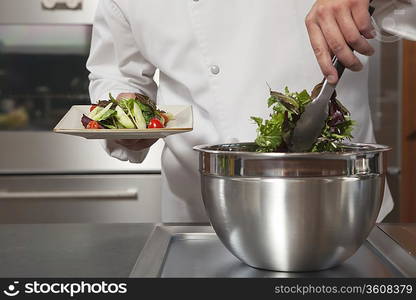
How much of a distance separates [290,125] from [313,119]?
0.09 feet

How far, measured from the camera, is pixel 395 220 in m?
1.93

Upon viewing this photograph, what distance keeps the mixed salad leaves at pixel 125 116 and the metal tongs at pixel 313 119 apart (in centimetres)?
37

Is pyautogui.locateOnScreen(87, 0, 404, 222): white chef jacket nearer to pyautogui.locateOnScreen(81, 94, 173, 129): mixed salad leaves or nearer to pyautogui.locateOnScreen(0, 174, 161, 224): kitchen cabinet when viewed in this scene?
pyautogui.locateOnScreen(81, 94, 173, 129): mixed salad leaves

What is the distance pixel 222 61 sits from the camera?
1245 millimetres

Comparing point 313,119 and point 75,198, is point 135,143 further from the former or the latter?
point 75,198

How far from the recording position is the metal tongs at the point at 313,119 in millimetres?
690

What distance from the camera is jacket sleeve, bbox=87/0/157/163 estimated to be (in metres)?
1.35

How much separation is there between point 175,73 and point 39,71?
737mm

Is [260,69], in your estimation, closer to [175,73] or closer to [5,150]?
[175,73]

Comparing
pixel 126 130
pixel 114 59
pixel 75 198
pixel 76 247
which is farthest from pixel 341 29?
pixel 75 198

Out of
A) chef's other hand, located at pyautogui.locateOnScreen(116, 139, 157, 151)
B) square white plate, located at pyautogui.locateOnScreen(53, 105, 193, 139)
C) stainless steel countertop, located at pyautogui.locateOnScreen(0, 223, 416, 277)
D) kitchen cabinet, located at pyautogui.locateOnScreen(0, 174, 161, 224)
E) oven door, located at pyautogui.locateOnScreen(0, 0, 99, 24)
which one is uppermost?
oven door, located at pyautogui.locateOnScreen(0, 0, 99, 24)

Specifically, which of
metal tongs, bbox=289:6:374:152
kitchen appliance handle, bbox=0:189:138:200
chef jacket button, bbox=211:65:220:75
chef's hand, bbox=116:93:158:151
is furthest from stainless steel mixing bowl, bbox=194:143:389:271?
kitchen appliance handle, bbox=0:189:138:200

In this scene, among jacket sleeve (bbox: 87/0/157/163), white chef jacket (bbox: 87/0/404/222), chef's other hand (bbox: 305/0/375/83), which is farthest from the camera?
jacket sleeve (bbox: 87/0/157/163)

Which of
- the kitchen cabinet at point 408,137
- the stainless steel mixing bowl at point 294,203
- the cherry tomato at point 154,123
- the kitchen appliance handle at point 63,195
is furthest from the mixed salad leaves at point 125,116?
the kitchen cabinet at point 408,137
